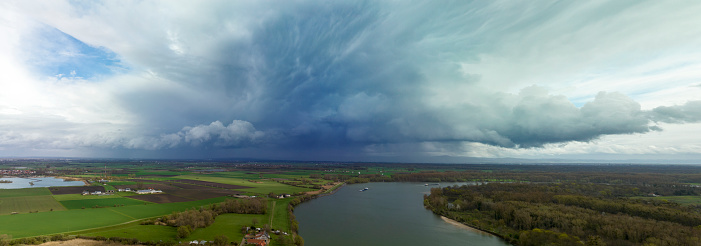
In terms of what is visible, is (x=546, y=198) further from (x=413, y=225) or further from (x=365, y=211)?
(x=365, y=211)

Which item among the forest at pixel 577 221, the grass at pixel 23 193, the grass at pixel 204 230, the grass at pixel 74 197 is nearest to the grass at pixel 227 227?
the grass at pixel 204 230

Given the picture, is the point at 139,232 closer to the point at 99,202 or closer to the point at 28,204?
the point at 99,202

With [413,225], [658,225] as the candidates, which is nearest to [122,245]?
[413,225]

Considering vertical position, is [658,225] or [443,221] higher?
[658,225]

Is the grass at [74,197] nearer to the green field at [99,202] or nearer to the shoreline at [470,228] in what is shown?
the green field at [99,202]

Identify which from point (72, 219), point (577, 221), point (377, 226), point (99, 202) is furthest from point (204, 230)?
point (577, 221)

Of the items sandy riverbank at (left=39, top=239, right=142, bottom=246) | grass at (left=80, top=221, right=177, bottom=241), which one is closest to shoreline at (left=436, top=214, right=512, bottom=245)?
grass at (left=80, top=221, right=177, bottom=241)
